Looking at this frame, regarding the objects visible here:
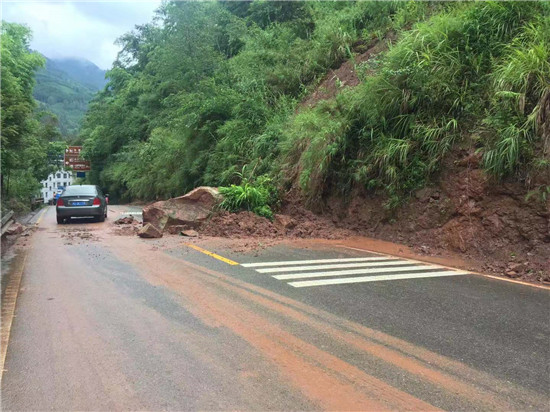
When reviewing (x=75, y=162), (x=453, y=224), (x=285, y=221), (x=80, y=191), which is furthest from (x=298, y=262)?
(x=75, y=162)

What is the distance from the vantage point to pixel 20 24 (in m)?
33.8

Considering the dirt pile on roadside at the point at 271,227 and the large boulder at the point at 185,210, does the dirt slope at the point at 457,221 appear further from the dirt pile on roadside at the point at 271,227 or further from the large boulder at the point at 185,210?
the large boulder at the point at 185,210

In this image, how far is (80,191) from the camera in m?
16.7

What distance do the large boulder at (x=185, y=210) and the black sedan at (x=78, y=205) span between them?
4.53 m

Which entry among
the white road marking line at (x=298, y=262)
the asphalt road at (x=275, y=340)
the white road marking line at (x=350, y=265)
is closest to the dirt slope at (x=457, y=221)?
the white road marking line at (x=350, y=265)

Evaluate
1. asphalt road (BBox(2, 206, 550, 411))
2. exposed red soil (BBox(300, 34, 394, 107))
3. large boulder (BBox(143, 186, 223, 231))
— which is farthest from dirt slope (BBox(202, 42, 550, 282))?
exposed red soil (BBox(300, 34, 394, 107))

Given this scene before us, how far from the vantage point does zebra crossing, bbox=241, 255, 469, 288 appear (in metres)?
6.80

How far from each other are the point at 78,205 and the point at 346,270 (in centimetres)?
1239

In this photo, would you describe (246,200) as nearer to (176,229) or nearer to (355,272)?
(176,229)

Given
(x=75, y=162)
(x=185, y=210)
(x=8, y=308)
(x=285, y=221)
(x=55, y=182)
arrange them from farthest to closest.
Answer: (x=55, y=182)
(x=75, y=162)
(x=185, y=210)
(x=285, y=221)
(x=8, y=308)

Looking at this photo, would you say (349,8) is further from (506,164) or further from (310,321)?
(310,321)

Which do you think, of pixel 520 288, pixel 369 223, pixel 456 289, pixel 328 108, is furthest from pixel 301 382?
pixel 328 108

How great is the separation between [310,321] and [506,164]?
596cm

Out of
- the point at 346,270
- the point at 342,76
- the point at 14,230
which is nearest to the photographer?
the point at 346,270
